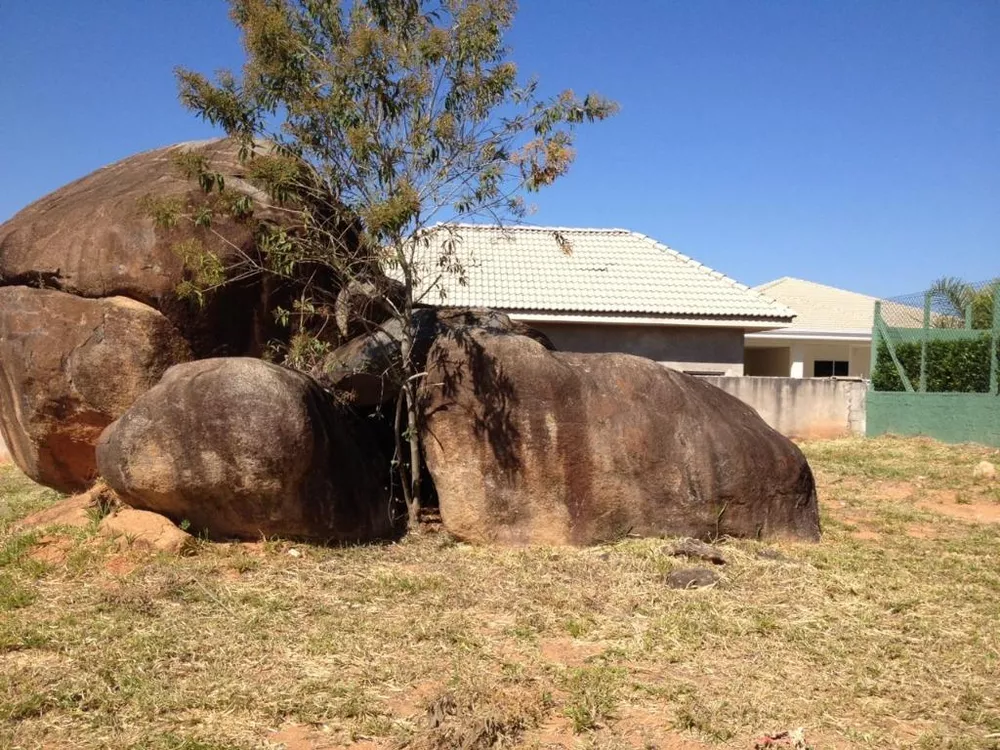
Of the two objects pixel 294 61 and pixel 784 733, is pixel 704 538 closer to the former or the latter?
pixel 784 733

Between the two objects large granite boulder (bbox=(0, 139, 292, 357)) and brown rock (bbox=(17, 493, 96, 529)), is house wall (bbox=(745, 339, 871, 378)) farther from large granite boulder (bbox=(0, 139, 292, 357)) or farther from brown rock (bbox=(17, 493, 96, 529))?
brown rock (bbox=(17, 493, 96, 529))

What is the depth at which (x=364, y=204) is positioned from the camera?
766 centimetres

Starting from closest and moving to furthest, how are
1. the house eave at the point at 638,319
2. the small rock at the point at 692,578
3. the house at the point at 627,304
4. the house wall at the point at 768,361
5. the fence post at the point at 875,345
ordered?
the small rock at the point at 692,578 < the house eave at the point at 638,319 < the house at the point at 627,304 < the fence post at the point at 875,345 < the house wall at the point at 768,361

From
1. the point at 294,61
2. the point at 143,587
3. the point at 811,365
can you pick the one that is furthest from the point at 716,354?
the point at 143,587

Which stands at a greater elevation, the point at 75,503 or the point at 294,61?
the point at 294,61

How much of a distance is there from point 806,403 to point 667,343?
2.84 meters

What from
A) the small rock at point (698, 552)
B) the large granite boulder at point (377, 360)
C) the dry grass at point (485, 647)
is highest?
the large granite boulder at point (377, 360)

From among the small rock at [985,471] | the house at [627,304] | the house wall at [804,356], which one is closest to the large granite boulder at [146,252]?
the house at [627,304]

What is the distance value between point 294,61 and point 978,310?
14.5m

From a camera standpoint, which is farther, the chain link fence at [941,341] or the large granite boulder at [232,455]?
the chain link fence at [941,341]

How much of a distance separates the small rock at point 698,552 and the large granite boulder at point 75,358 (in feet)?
14.7

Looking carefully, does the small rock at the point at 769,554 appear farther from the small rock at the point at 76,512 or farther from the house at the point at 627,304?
the house at the point at 627,304

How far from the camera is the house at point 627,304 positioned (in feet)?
58.3

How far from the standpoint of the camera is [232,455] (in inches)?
261
